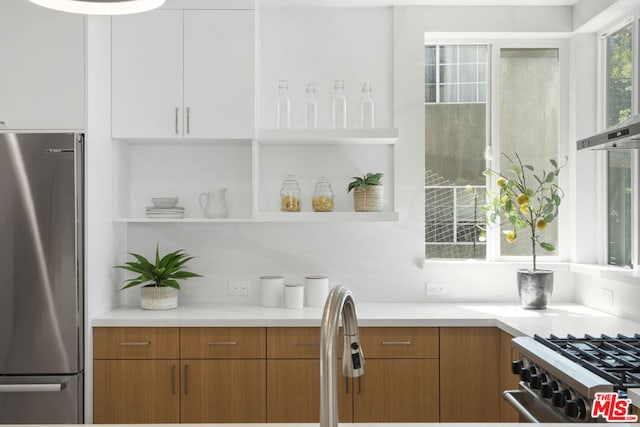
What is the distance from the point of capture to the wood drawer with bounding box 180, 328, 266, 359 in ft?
9.94

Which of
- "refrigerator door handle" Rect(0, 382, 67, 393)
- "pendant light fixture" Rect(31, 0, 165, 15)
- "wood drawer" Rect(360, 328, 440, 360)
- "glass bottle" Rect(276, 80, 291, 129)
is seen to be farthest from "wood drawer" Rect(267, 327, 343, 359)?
"pendant light fixture" Rect(31, 0, 165, 15)

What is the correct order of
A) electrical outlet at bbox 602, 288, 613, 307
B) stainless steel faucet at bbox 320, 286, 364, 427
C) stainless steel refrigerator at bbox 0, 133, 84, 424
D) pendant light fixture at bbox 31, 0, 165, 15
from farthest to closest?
electrical outlet at bbox 602, 288, 613, 307 < stainless steel refrigerator at bbox 0, 133, 84, 424 < pendant light fixture at bbox 31, 0, 165, 15 < stainless steel faucet at bbox 320, 286, 364, 427

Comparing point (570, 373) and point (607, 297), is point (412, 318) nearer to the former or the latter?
point (607, 297)

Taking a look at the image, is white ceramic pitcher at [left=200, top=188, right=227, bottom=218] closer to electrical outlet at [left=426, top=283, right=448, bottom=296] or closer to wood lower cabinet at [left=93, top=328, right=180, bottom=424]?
wood lower cabinet at [left=93, top=328, right=180, bottom=424]

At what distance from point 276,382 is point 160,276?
87 cm

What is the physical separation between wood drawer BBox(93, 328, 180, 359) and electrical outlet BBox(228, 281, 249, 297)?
0.64 meters

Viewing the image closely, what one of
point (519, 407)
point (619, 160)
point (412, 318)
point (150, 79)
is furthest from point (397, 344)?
point (150, 79)

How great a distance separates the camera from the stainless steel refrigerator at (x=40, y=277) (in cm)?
293

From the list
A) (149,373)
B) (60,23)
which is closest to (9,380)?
(149,373)

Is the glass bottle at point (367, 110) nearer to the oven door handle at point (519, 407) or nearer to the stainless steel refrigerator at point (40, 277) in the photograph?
the stainless steel refrigerator at point (40, 277)

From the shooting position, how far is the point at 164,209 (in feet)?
11.3

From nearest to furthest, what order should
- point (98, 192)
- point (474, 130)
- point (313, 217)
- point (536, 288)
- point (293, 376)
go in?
point (293, 376) < point (98, 192) < point (536, 288) < point (313, 217) < point (474, 130)

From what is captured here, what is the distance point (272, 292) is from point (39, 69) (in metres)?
1.67

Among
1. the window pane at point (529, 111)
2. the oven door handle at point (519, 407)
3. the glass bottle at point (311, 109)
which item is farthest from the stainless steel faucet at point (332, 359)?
the window pane at point (529, 111)
